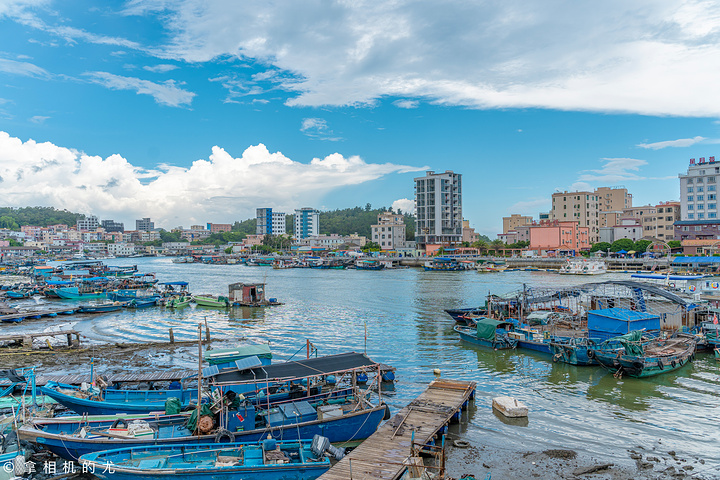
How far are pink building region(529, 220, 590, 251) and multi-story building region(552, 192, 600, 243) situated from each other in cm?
221

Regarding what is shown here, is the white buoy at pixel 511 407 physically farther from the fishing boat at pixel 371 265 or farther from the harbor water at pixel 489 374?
the fishing boat at pixel 371 265

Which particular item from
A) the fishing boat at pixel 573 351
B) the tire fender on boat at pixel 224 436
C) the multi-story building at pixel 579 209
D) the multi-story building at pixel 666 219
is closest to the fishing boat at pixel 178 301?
the tire fender on boat at pixel 224 436

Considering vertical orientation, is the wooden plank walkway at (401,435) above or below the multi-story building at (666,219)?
below

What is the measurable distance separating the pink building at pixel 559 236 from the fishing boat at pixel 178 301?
Result: 212 ft

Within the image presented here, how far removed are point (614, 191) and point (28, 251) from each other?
142 meters

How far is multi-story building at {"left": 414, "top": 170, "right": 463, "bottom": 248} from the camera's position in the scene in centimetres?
9412

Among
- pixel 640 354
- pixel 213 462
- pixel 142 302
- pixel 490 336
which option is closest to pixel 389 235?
pixel 142 302

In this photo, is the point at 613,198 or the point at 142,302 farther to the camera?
the point at 613,198

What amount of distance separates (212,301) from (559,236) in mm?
64645

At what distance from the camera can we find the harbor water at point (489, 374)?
11.3 metres

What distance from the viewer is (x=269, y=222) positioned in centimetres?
14638

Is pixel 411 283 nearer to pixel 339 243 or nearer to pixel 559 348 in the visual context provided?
pixel 559 348

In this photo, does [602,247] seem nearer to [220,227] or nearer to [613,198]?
[613,198]

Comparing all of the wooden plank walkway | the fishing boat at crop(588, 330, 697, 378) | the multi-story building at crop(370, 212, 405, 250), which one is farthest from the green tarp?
the multi-story building at crop(370, 212, 405, 250)
